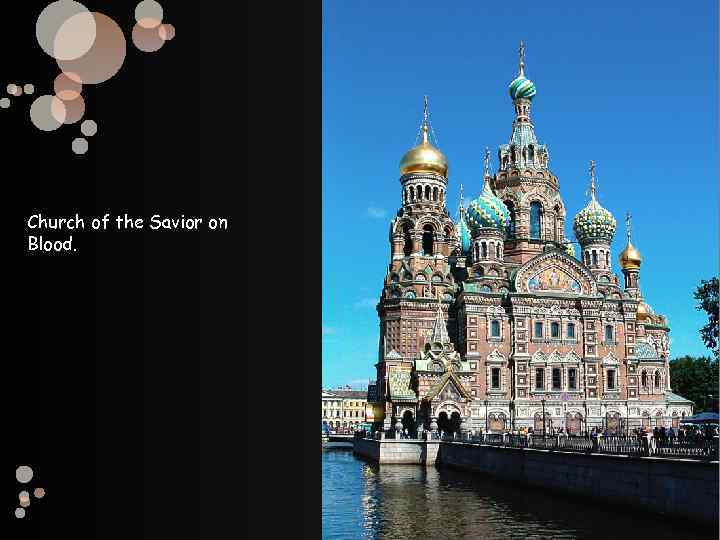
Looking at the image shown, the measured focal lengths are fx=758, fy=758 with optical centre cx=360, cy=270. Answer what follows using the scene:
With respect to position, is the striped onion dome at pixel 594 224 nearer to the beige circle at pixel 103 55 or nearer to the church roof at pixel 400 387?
the church roof at pixel 400 387

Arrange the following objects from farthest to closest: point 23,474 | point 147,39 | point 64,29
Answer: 1. point 147,39
2. point 64,29
3. point 23,474

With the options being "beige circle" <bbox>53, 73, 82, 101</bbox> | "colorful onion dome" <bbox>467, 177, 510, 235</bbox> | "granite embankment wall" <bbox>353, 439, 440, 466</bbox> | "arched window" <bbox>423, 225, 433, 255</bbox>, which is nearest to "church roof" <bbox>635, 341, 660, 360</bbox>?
"colorful onion dome" <bbox>467, 177, 510, 235</bbox>

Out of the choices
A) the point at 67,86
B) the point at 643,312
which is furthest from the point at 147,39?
the point at 643,312

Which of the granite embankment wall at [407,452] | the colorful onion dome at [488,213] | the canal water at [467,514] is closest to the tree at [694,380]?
the colorful onion dome at [488,213]

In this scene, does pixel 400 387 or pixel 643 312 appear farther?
pixel 643 312

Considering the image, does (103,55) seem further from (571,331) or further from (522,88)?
(522,88)

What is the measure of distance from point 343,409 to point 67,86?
292 feet

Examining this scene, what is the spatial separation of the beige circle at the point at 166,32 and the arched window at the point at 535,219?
47064 mm

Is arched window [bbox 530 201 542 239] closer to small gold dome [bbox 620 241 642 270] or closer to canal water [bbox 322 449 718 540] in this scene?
small gold dome [bbox 620 241 642 270]

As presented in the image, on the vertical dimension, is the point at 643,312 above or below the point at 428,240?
below

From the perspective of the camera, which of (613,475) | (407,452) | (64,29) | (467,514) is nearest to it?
(64,29)

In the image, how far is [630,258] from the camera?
55.7 metres

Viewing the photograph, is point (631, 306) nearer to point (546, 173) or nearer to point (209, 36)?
point (546, 173)

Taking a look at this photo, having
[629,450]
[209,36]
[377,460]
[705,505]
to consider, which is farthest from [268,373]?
[377,460]
